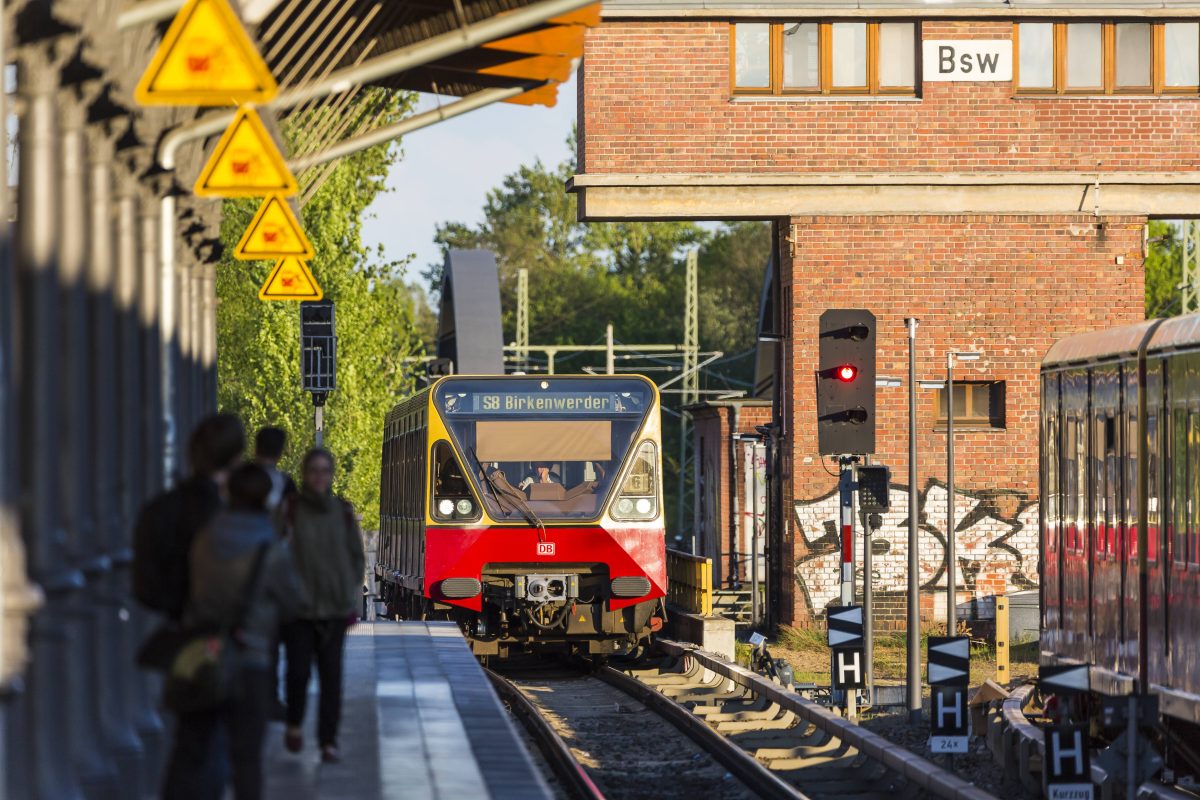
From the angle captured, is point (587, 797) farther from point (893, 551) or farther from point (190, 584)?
point (893, 551)

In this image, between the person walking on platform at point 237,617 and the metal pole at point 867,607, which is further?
the metal pole at point 867,607

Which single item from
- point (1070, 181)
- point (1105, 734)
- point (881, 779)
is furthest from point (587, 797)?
point (1070, 181)

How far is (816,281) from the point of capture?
32.4 m

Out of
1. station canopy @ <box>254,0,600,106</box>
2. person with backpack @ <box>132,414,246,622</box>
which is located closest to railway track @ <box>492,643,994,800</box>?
station canopy @ <box>254,0,600,106</box>

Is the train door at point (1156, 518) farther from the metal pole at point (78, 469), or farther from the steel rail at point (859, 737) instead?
the metal pole at point (78, 469)

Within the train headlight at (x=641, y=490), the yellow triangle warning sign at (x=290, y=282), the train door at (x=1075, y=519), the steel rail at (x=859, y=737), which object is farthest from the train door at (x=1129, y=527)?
the train headlight at (x=641, y=490)

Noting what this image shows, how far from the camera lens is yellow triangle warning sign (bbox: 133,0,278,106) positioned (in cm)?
1015

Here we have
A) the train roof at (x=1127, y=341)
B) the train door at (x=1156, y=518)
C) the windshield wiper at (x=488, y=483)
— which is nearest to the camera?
the train roof at (x=1127, y=341)

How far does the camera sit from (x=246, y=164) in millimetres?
12688

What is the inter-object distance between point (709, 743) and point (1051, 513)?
374cm

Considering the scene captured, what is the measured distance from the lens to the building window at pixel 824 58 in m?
32.4

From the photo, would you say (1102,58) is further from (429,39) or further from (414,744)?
(414,744)

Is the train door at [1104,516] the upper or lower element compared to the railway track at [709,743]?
upper

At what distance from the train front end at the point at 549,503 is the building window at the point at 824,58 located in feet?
27.4
